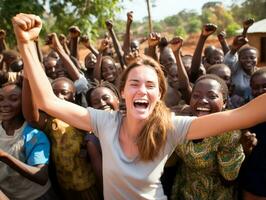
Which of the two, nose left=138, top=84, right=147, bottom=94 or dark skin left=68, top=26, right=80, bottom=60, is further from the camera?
dark skin left=68, top=26, right=80, bottom=60

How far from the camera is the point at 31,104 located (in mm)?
2166

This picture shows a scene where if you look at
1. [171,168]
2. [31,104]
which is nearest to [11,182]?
[31,104]

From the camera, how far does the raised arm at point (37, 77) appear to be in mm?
1623

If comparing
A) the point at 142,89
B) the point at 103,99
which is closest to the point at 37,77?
the point at 142,89

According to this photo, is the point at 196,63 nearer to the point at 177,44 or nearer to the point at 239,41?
the point at 177,44

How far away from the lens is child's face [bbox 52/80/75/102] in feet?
9.18

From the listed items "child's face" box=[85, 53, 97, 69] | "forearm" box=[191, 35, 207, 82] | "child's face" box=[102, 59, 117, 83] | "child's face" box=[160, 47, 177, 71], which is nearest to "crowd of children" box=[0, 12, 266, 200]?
"forearm" box=[191, 35, 207, 82]

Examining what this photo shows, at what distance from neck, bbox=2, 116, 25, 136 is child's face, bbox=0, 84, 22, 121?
27 mm

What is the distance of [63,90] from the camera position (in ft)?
9.21

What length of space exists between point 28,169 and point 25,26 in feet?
2.68

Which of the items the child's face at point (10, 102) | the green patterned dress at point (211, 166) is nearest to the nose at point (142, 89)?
the green patterned dress at point (211, 166)

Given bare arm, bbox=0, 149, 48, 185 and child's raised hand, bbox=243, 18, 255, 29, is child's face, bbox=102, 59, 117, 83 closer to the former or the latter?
child's raised hand, bbox=243, 18, 255, 29

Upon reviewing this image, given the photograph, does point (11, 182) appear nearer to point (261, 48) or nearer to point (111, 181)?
point (111, 181)

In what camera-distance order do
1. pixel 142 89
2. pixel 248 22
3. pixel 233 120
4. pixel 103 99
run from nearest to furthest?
1. pixel 233 120
2. pixel 142 89
3. pixel 103 99
4. pixel 248 22
